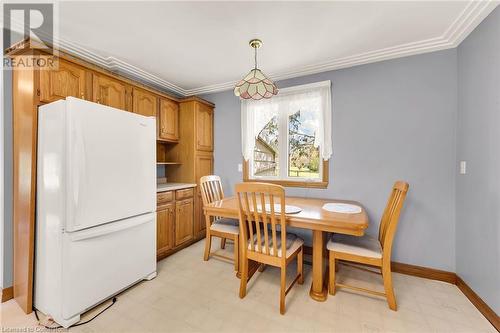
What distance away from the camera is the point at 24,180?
172cm

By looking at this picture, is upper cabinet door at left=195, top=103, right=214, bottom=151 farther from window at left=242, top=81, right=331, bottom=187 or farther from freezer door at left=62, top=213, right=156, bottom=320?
freezer door at left=62, top=213, right=156, bottom=320

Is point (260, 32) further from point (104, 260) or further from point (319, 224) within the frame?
point (104, 260)

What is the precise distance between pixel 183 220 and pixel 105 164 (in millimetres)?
1447

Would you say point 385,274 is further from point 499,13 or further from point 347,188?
point 499,13

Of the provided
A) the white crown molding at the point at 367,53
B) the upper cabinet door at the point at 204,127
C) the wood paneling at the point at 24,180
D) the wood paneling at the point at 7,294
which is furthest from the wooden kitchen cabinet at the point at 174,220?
the white crown molding at the point at 367,53

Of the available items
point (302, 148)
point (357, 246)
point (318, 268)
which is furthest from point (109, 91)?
point (357, 246)

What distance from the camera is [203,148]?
3.34 m

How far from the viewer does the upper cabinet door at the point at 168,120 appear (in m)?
2.97

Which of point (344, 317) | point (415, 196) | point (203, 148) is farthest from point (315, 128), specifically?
point (344, 317)

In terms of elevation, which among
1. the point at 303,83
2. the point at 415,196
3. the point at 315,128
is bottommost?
the point at 415,196

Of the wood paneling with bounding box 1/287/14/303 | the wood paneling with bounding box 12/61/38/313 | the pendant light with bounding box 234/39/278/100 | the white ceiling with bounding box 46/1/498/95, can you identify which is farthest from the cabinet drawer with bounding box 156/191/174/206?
the white ceiling with bounding box 46/1/498/95

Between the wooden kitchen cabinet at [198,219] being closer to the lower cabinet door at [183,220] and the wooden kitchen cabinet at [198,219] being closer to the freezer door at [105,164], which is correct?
the lower cabinet door at [183,220]

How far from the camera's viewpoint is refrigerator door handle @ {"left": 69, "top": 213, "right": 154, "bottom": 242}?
1.57 m

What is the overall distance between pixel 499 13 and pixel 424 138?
107cm
